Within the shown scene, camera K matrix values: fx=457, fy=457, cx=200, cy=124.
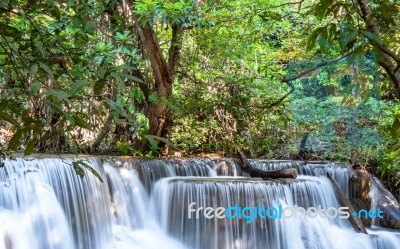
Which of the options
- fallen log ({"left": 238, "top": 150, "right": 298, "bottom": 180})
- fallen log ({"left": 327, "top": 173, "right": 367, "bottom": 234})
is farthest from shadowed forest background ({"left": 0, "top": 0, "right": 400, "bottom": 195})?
fallen log ({"left": 327, "top": 173, "right": 367, "bottom": 234})

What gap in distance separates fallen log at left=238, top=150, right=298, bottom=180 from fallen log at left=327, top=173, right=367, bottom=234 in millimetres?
906

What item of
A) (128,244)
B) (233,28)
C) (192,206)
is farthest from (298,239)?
(233,28)

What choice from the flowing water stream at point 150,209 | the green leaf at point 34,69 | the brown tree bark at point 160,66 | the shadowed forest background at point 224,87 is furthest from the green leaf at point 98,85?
the brown tree bark at point 160,66

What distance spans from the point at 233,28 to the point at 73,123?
20.7ft

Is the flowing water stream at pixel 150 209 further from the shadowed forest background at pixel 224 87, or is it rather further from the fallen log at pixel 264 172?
the shadowed forest background at pixel 224 87

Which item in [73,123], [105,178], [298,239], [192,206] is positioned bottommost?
[298,239]

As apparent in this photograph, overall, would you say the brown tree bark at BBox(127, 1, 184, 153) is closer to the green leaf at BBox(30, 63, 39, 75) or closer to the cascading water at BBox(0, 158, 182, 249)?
the cascading water at BBox(0, 158, 182, 249)

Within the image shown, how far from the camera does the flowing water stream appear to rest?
5020 millimetres

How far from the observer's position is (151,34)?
22.4ft

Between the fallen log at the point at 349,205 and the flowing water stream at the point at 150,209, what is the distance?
10 centimetres

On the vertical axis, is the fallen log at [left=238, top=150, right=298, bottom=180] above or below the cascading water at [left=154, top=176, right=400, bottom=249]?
above

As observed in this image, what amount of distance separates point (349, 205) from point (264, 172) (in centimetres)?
146

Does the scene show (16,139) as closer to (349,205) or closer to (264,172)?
(264,172)

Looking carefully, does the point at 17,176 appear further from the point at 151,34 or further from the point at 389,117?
the point at 389,117
